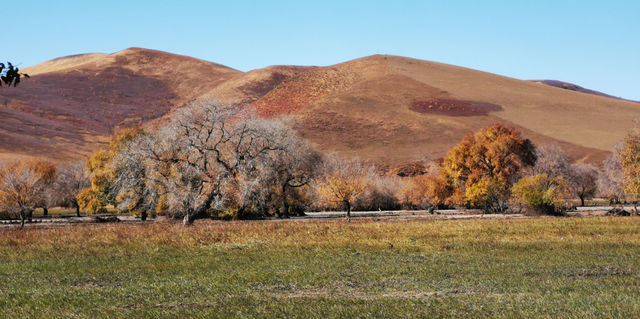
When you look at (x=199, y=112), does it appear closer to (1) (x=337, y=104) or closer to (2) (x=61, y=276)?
(2) (x=61, y=276)

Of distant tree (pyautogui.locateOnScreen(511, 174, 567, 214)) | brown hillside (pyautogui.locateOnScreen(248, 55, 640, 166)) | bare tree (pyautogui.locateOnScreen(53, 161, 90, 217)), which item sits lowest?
bare tree (pyautogui.locateOnScreen(53, 161, 90, 217))

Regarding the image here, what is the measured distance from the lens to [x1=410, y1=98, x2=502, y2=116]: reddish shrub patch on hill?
584ft

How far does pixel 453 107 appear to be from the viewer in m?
182

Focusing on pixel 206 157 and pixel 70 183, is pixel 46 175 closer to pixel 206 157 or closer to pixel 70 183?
pixel 70 183

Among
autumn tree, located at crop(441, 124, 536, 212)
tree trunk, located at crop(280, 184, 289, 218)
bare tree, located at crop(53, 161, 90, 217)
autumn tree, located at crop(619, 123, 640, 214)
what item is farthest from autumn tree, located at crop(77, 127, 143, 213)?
autumn tree, located at crop(619, 123, 640, 214)

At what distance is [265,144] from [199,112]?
7.38m

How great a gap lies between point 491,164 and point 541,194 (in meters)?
13.1

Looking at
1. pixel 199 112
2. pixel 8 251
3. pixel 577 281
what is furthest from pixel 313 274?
pixel 199 112

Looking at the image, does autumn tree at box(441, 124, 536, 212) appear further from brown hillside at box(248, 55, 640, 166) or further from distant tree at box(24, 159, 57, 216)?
brown hillside at box(248, 55, 640, 166)

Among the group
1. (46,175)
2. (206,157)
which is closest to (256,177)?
(206,157)

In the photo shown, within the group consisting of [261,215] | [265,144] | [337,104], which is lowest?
[261,215]

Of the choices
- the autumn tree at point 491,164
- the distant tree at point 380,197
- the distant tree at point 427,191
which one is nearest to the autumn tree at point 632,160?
the autumn tree at point 491,164

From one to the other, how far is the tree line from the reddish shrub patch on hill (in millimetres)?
70664

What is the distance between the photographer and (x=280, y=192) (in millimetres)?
77000
